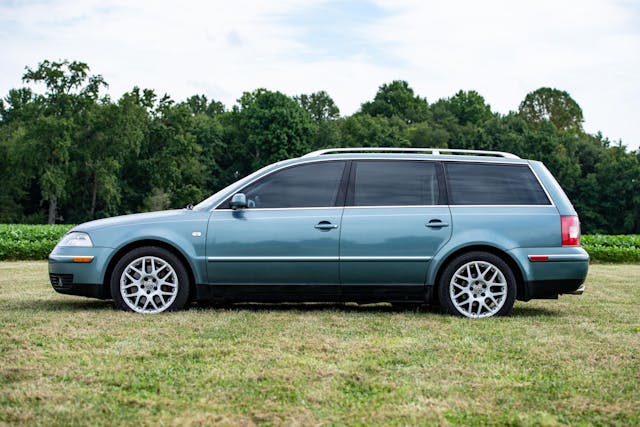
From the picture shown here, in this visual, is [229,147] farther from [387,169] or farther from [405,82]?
[387,169]

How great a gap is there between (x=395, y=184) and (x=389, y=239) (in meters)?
0.64

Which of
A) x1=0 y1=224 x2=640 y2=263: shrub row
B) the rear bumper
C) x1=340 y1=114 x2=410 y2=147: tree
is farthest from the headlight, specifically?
x1=340 y1=114 x2=410 y2=147: tree

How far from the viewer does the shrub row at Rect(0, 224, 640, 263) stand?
880 inches

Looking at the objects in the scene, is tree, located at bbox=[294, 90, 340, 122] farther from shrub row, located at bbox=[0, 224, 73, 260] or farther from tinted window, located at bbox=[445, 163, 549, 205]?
tinted window, located at bbox=[445, 163, 549, 205]

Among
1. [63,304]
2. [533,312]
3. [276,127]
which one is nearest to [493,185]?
[533,312]

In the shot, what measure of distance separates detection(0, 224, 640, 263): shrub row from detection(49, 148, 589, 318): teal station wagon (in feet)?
48.0

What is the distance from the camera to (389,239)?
26.9ft

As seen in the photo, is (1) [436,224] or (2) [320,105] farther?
(2) [320,105]

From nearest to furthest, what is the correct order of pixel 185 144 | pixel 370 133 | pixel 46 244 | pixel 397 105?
pixel 46 244, pixel 185 144, pixel 370 133, pixel 397 105

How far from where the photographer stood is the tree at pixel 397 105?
94188 millimetres

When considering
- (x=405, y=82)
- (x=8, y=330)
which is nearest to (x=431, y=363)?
(x=8, y=330)

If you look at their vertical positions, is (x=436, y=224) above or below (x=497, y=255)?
above

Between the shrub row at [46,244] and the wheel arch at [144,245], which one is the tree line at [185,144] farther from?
the wheel arch at [144,245]

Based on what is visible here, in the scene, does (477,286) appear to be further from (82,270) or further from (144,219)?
(82,270)
